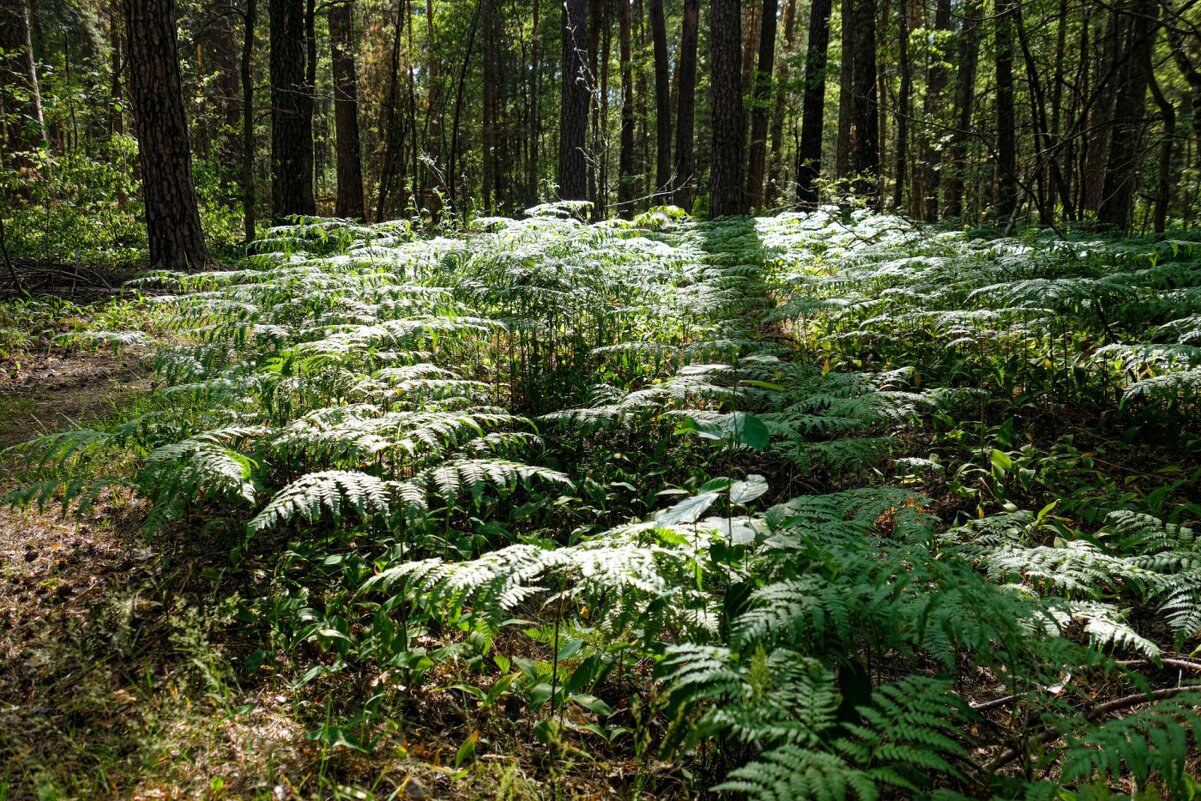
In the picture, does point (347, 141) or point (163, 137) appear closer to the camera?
point (163, 137)

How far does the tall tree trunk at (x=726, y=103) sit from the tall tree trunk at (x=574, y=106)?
2.26 m

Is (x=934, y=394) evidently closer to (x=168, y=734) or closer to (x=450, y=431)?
(x=450, y=431)

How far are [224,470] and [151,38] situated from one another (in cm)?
780

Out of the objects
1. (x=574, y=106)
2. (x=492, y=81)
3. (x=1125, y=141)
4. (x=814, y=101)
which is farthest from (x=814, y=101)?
(x=492, y=81)

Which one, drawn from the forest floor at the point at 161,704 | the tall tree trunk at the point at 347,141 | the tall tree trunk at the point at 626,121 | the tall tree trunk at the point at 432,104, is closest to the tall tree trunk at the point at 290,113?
the tall tree trunk at the point at 347,141

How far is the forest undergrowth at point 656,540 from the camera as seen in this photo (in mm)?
1825

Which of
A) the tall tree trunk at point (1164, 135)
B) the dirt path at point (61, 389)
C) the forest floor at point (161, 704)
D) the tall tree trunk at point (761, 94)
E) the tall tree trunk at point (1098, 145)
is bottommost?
the forest floor at point (161, 704)

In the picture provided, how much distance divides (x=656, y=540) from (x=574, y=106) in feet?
34.8

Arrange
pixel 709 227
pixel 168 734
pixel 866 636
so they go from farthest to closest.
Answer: pixel 709 227, pixel 168 734, pixel 866 636

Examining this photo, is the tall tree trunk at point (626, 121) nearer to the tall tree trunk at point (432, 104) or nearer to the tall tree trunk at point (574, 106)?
the tall tree trunk at point (432, 104)

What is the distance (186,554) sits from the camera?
3.26 metres

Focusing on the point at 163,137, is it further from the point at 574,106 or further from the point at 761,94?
the point at 761,94

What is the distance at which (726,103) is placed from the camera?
35.6ft

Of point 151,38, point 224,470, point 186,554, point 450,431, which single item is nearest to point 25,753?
point 224,470
